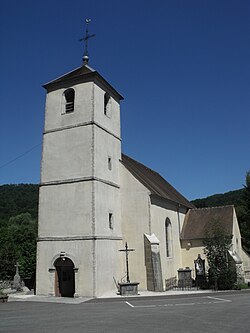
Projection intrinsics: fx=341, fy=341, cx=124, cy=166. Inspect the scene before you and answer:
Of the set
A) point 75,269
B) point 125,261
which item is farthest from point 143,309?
point 125,261

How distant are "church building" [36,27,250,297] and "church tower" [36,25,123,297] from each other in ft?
0.19

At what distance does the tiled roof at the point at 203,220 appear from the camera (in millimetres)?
28141

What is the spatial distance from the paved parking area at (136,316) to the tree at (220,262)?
389cm

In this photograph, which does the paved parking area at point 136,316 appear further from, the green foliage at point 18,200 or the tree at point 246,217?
the green foliage at point 18,200

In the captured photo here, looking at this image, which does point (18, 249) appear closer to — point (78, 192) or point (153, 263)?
point (78, 192)

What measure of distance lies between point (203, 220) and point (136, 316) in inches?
725

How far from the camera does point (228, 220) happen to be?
2870cm

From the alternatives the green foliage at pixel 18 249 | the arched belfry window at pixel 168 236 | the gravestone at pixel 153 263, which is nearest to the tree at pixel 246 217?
the arched belfry window at pixel 168 236

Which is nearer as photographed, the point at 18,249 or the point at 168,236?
the point at 168,236

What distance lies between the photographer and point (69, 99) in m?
24.0

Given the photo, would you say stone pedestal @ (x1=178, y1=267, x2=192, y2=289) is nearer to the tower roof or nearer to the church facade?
the church facade

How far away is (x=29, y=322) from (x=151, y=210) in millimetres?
12677

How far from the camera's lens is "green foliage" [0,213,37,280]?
31547 mm

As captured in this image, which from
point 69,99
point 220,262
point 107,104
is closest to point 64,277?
point 220,262
